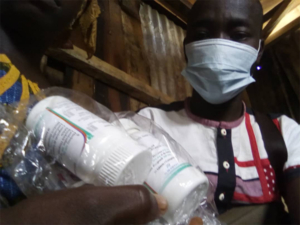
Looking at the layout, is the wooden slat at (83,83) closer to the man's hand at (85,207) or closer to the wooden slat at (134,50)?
the wooden slat at (134,50)

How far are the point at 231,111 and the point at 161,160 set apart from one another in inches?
22.9

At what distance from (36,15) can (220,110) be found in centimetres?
Answer: 62

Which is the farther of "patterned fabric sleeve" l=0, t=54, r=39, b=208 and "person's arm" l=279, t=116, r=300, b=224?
"person's arm" l=279, t=116, r=300, b=224

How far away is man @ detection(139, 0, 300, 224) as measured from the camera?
0.77 m

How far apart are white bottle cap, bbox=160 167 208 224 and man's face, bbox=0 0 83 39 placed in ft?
1.56

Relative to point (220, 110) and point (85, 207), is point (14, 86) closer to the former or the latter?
point (85, 207)

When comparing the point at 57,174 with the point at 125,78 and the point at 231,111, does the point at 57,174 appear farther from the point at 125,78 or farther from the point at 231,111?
the point at 125,78

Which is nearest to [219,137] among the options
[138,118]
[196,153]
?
[196,153]

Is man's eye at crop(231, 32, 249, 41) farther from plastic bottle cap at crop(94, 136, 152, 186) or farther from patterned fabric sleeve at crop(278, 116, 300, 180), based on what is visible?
plastic bottle cap at crop(94, 136, 152, 186)

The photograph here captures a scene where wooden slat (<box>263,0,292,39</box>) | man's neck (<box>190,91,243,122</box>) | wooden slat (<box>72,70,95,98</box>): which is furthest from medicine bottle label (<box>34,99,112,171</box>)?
wooden slat (<box>263,0,292,39</box>)

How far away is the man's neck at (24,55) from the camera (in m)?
0.60

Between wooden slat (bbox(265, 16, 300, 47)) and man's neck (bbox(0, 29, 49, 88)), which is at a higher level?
man's neck (bbox(0, 29, 49, 88))

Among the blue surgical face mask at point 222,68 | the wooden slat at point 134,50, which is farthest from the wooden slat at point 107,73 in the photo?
the blue surgical face mask at point 222,68

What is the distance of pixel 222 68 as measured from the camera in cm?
83
